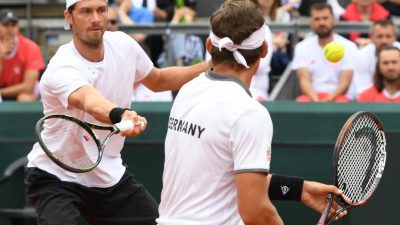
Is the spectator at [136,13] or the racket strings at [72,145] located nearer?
the racket strings at [72,145]

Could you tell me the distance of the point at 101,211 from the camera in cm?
601

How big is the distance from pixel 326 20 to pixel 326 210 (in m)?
5.67

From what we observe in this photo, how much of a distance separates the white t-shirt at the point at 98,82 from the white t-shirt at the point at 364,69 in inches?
162

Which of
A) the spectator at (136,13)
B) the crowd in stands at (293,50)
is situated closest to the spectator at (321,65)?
the crowd in stands at (293,50)

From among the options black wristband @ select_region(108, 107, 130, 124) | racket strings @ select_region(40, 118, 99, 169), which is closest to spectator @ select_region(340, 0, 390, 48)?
racket strings @ select_region(40, 118, 99, 169)

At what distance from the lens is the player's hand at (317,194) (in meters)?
4.46

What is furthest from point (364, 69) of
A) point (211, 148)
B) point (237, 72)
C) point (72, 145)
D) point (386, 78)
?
point (211, 148)

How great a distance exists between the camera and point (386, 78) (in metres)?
8.96

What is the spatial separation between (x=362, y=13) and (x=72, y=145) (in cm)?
594

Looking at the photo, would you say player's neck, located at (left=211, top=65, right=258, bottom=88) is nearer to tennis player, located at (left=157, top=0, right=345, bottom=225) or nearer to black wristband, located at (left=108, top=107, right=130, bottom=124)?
tennis player, located at (left=157, top=0, right=345, bottom=225)

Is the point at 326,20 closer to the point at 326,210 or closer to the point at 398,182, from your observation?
the point at 398,182

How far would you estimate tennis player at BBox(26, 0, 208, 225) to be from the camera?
5547 mm

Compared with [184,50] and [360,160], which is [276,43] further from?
[360,160]

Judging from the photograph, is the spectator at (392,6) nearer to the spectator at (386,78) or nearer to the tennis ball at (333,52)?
the tennis ball at (333,52)
